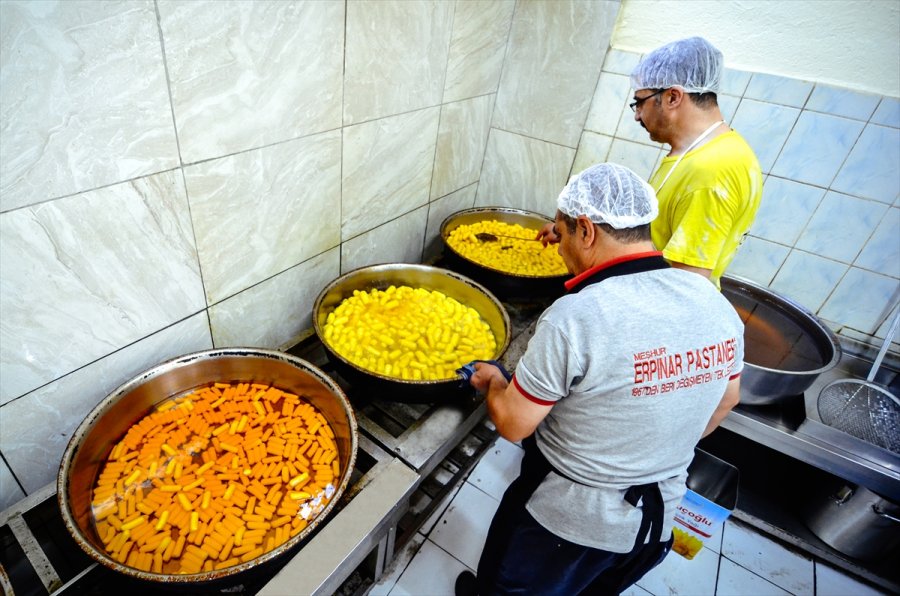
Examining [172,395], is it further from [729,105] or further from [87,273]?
[729,105]

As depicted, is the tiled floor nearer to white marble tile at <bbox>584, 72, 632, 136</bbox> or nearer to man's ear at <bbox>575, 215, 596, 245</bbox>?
man's ear at <bbox>575, 215, 596, 245</bbox>

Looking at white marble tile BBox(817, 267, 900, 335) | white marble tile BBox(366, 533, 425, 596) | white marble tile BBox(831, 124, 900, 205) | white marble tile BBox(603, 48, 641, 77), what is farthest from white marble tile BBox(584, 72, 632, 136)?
white marble tile BBox(366, 533, 425, 596)

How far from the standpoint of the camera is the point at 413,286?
2.37 metres

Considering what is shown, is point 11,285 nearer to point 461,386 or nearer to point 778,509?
point 461,386

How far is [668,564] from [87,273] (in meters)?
3.00

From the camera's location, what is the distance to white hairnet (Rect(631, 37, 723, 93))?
1826mm

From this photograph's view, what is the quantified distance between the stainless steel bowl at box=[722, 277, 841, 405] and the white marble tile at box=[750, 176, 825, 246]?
32cm

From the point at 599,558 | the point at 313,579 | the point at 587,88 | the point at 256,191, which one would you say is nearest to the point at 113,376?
the point at 256,191

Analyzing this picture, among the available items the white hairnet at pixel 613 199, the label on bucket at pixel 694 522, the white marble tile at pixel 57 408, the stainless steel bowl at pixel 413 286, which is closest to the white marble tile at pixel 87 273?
the white marble tile at pixel 57 408

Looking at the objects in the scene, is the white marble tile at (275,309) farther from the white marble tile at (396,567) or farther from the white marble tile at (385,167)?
the white marble tile at (396,567)

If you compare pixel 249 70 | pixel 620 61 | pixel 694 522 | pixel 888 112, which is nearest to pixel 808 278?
pixel 888 112

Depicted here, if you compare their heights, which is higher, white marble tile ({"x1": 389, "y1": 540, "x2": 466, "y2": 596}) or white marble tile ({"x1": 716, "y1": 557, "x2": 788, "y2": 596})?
white marble tile ({"x1": 389, "y1": 540, "x2": 466, "y2": 596})

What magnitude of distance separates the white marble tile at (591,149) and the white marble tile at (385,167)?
1048 mm

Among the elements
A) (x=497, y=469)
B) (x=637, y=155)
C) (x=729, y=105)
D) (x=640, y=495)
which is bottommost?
(x=497, y=469)
